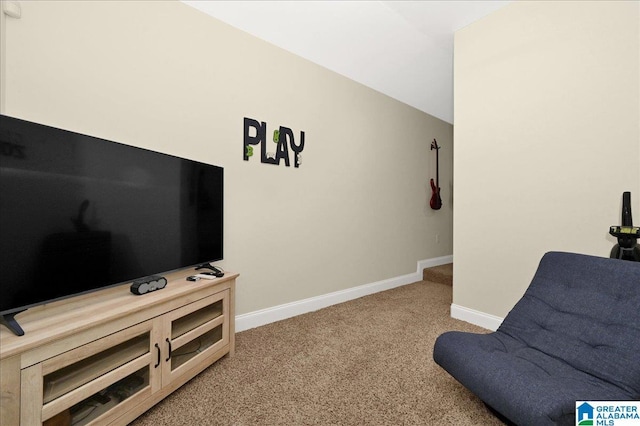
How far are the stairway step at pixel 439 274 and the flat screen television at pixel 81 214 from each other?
3.15 metres

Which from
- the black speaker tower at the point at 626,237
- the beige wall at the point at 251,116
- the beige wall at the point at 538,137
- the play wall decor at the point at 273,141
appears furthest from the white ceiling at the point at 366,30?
the black speaker tower at the point at 626,237

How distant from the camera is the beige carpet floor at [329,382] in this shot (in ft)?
4.53

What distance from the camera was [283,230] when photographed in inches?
105

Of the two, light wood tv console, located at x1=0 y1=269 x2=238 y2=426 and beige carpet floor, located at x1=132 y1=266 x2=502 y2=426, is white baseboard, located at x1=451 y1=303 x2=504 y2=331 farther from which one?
light wood tv console, located at x1=0 y1=269 x2=238 y2=426

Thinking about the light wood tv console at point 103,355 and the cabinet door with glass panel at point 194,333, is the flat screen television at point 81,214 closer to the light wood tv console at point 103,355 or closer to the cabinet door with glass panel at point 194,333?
the light wood tv console at point 103,355

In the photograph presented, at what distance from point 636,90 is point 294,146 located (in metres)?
2.36

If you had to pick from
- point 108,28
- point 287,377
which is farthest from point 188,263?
point 108,28

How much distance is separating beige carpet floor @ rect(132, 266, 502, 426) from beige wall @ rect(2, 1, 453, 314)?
0.55 m

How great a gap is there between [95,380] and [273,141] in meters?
2.00

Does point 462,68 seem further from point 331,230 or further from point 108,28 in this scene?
point 108,28

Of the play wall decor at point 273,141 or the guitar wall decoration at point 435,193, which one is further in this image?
the guitar wall decoration at point 435,193

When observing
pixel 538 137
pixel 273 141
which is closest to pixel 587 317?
pixel 538 137

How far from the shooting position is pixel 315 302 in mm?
2869

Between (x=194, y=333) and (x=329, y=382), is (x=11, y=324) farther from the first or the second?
(x=329, y=382)
